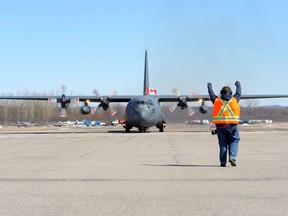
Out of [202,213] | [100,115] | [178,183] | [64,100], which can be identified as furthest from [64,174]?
[100,115]

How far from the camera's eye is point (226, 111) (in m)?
11.0

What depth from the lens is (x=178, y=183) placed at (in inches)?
311

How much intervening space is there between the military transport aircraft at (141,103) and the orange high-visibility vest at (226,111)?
2762 cm

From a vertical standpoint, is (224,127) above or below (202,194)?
above

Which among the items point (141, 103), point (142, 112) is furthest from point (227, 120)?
point (141, 103)

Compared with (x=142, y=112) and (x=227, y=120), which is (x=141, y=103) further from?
(x=227, y=120)

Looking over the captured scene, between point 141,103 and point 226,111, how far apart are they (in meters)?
28.5

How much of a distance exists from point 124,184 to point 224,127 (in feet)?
12.9

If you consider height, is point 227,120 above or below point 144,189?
above

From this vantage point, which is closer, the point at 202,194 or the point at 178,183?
the point at 202,194

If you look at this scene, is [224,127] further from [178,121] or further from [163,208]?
[178,121]

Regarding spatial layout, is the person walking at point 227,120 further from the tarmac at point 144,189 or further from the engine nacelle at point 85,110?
the engine nacelle at point 85,110

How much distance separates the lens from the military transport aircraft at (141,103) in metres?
39.3

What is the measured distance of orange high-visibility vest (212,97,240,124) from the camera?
1090 cm
